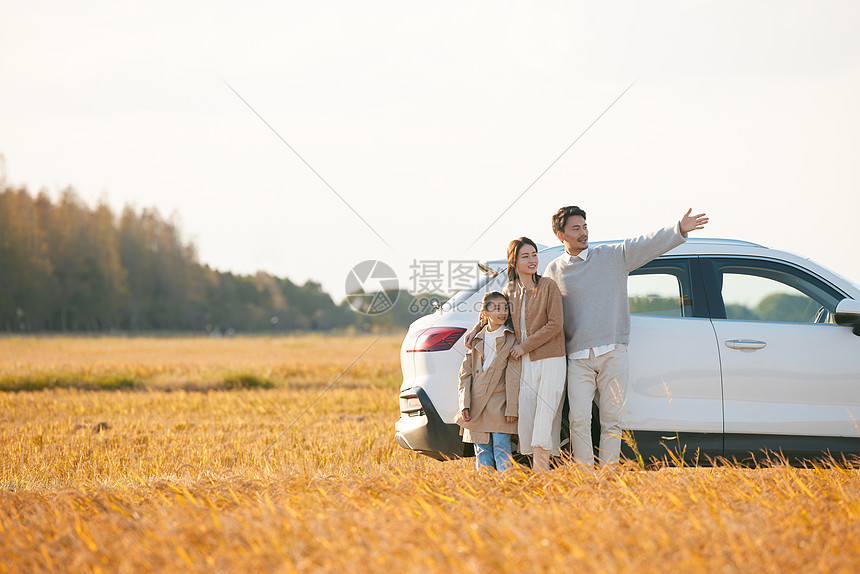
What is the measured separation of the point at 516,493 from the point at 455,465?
0.92m

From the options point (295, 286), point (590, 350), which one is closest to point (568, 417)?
point (590, 350)

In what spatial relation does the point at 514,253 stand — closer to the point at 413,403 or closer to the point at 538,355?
the point at 538,355

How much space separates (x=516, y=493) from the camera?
379 centimetres

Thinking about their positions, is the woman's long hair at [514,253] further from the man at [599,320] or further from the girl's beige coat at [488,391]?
the girl's beige coat at [488,391]

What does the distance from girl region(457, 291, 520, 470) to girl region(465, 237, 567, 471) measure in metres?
0.07

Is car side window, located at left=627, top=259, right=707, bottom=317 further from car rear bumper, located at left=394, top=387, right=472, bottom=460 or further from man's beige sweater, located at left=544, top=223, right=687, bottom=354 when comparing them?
car rear bumper, located at left=394, top=387, right=472, bottom=460

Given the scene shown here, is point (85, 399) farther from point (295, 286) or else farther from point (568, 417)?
point (295, 286)

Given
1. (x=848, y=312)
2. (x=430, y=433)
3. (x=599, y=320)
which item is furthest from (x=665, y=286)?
(x=430, y=433)

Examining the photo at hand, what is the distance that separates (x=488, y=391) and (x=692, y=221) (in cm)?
172

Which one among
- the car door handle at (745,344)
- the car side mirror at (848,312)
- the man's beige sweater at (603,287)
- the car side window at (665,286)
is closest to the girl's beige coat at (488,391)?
the man's beige sweater at (603,287)

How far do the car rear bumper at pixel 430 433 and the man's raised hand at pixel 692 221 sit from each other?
203 centimetres

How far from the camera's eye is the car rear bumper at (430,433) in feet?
15.1

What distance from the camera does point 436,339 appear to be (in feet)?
15.4

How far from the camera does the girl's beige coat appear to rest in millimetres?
4449
